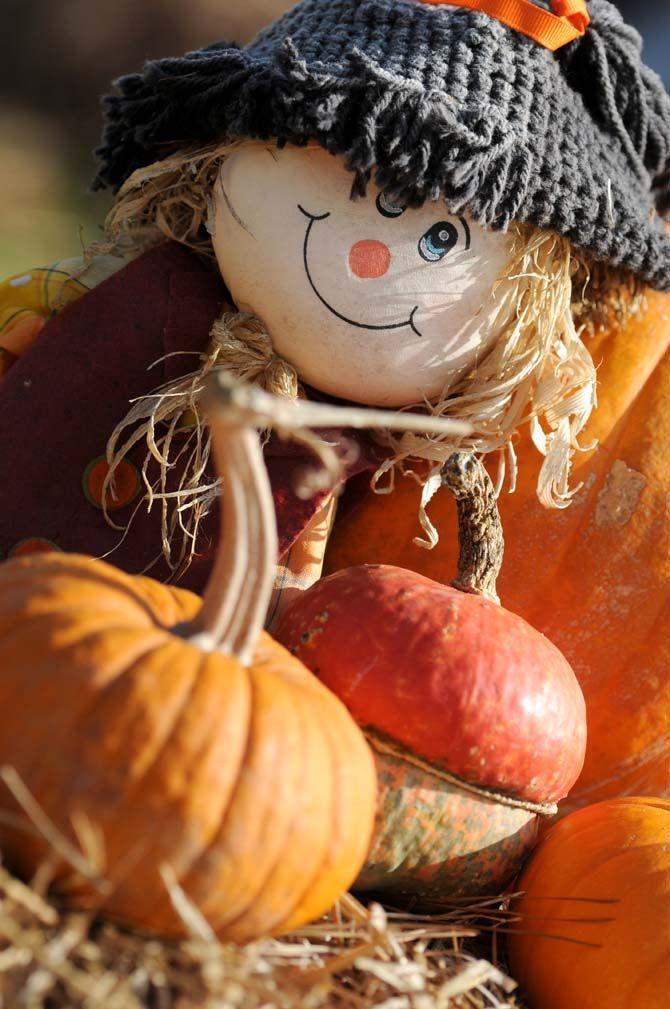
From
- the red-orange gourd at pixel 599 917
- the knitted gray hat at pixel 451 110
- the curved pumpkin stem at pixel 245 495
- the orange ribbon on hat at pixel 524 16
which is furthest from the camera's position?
the orange ribbon on hat at pixel 524 16

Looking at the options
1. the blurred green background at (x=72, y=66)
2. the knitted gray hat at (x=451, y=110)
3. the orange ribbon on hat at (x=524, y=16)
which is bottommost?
the blurred green background at (x=72, y=66)

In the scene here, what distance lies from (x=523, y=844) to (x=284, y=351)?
2.27 ft

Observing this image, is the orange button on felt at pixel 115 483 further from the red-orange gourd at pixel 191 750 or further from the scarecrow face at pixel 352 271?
the red-orange gourd at pixel 191 750

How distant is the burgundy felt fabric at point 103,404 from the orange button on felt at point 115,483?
12mm

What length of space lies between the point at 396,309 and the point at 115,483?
1.45 ft

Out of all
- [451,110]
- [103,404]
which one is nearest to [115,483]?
[103,404]

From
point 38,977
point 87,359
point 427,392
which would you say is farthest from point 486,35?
point 38,977

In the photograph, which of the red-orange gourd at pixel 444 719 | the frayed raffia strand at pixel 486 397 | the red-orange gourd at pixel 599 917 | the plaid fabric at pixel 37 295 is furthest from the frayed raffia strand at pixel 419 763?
the plaid fabric at pixel 37 295

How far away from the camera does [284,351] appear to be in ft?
4.83

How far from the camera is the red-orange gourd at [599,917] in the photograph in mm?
1117

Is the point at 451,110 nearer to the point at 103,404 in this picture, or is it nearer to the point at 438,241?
the point at 438,241

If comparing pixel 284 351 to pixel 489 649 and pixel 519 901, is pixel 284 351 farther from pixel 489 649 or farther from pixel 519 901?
pixel 519 901

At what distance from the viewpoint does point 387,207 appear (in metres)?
1.38

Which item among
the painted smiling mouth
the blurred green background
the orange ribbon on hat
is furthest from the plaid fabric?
the blurred green background
